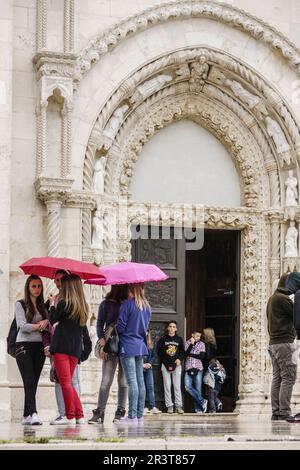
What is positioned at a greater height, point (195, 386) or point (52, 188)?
point (52, 188)

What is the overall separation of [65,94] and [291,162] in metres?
4.44

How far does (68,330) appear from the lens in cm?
1703

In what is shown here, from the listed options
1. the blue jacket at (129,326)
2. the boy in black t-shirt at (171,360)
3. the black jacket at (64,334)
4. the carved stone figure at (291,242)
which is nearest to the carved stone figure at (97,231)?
the boy in black t-shirt at (171,360)

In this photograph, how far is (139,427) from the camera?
55.8ft

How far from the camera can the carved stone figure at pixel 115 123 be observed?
23.3m

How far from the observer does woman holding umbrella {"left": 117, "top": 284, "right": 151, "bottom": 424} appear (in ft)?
59.1

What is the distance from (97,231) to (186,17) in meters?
4.12

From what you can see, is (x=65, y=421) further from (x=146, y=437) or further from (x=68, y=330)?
(x=146, y=437)

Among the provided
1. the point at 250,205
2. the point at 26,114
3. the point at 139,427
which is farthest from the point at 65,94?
the point at 139,427

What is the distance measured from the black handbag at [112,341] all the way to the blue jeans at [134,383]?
170 mm

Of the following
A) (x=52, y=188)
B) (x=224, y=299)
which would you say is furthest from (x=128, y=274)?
(x=224, y=299)

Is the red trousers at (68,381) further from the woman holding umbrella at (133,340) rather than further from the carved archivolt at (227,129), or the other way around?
the carved archivolt at (227,129)
